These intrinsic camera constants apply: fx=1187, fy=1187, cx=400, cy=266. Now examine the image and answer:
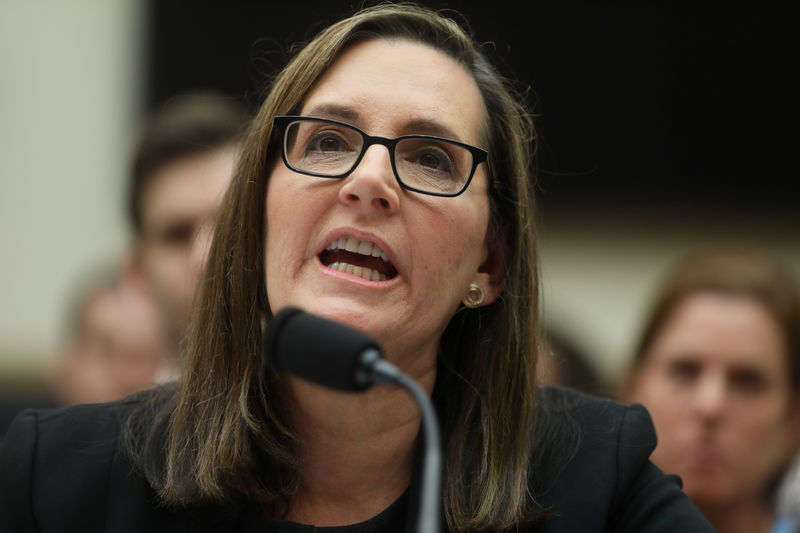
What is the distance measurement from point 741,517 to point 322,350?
1.93 m

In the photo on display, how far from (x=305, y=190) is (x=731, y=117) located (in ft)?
13.1

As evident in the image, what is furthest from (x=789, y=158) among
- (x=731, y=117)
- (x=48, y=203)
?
(x=48, y=203)

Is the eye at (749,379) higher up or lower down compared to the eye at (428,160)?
lower down

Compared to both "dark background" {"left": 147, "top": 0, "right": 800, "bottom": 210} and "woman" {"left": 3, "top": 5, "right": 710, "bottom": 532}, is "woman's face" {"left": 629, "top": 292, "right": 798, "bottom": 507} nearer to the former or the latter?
"woman" {"left": 3, "top": 5, "right": 710, "bottom": 532}

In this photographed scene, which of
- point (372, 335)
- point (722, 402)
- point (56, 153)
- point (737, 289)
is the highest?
point (372, 335)

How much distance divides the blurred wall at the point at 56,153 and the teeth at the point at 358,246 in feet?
15.3

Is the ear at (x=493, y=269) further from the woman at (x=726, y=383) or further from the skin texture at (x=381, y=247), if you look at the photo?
the woman at (x=726, y=383)

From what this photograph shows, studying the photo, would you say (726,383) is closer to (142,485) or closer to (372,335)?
(372,335)

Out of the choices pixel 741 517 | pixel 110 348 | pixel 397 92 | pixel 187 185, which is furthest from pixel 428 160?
pixel 110 348

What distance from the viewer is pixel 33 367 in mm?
6395

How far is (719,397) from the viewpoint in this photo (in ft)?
10.2

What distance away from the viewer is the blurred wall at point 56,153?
650 centimetres

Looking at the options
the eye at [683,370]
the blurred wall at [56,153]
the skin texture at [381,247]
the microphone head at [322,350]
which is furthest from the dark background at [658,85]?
the microphone head at [322,350]

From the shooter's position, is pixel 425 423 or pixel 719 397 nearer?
pixel 425 423
